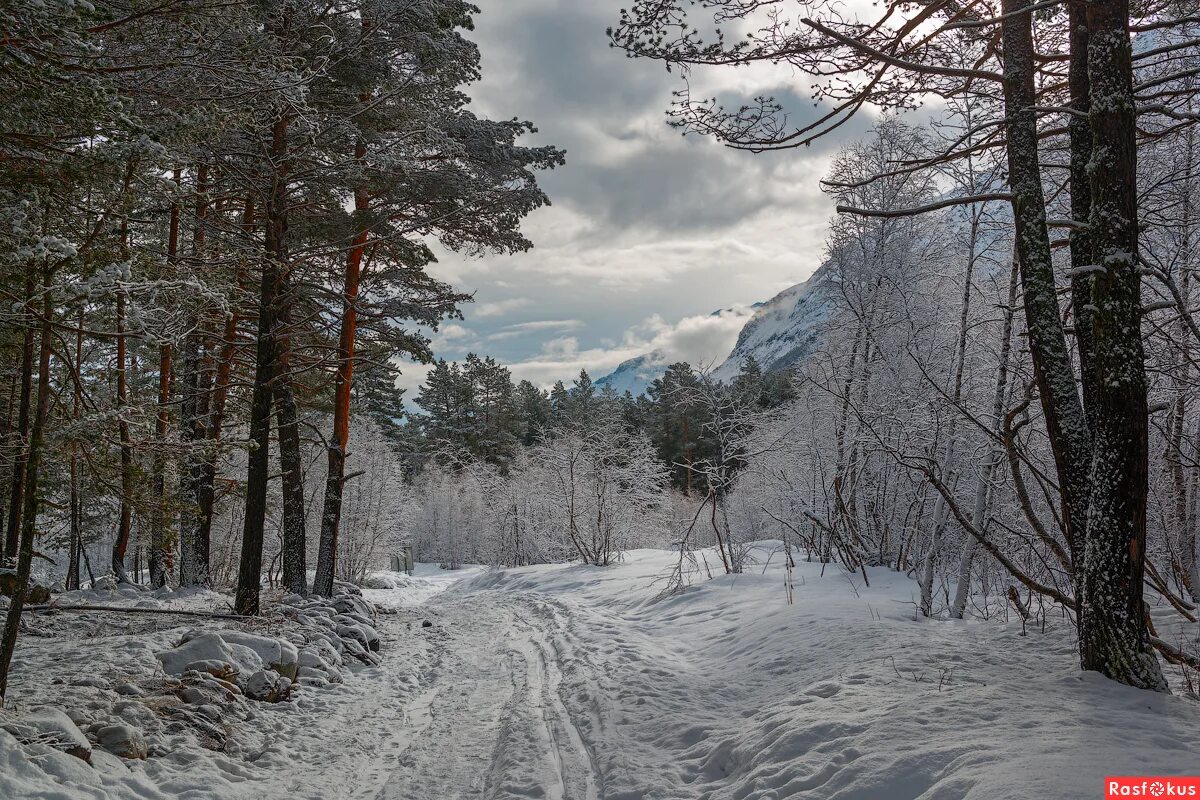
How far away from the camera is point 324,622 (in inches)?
363

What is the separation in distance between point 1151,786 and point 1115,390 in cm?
227

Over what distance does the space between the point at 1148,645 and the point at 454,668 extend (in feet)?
23.5

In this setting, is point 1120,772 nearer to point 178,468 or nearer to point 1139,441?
point 1139,441

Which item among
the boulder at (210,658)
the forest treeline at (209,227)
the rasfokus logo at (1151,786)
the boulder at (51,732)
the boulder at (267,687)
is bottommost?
the boulder at (267,687)

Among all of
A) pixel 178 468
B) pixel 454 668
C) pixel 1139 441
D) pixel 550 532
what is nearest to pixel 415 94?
pixel 178 468

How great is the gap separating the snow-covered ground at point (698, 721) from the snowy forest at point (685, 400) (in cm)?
4

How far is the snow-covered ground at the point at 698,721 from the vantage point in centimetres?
349

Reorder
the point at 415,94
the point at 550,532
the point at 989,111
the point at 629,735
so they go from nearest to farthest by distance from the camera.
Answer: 1. the point at 629,735
2. the point at 989,111
3. the point at 415,94
4. the point at 550,532

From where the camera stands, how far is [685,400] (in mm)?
12688

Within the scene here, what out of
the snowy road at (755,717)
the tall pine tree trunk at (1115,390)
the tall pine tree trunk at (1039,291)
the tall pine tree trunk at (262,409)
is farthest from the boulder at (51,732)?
the tall pine tree trunk at (1039,291)

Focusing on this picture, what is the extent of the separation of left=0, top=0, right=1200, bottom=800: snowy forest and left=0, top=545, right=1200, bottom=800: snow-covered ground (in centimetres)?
4

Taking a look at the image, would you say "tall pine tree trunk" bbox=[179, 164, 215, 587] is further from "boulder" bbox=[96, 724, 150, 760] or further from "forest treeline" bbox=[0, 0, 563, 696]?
"boulder" bbox=[96, 724, 150, 760]

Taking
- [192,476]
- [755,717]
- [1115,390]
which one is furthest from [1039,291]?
[192,476]

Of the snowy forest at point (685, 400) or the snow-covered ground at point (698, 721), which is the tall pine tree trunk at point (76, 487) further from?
the snow-covered ground at point (698, 721)
